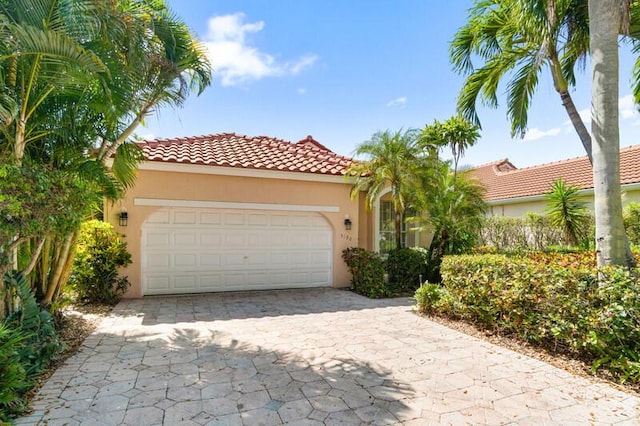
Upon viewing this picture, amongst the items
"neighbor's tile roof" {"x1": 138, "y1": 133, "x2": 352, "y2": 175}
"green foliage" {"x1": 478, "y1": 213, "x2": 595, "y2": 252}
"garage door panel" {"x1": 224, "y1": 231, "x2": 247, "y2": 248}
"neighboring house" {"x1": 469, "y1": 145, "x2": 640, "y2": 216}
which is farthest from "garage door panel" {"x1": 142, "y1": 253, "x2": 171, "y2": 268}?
"green foliage" {"x1": 478, "y1": 213, "x2": 595, "y2": 252}

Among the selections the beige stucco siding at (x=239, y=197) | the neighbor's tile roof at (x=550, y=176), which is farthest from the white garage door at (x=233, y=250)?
the neighbor's tile roof at (x=550, y=176)

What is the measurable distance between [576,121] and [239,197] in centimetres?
911

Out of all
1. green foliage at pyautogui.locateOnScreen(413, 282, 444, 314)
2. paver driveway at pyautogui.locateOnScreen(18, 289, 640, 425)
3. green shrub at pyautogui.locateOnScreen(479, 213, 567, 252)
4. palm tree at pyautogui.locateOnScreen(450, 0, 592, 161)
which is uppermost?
palm tree at pyautogui.locateOnScreen(450, 0, 592, 161)

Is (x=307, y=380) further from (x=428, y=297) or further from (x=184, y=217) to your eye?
(x=184, y=217)

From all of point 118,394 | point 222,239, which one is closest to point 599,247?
point 118,394

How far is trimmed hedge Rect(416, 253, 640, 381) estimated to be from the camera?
480 cm

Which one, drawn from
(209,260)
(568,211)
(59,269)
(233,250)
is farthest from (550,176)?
(59,269)

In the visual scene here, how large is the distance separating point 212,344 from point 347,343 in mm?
2492

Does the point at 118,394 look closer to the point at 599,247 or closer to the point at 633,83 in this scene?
the point at 599,247

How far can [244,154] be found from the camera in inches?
470

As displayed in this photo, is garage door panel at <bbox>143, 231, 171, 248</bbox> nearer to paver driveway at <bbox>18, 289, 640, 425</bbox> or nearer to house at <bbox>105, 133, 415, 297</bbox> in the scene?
house at <bbox>105, 133, 415, 297</bbox>

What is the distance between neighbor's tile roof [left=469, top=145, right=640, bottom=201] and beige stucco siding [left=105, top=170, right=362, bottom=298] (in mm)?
6265

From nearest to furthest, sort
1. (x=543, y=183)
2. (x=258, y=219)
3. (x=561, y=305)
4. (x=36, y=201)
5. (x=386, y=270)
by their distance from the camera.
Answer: (x=36, y=201) < (x=561, y=305) < (x=258, y=219) < (x=386, y=270) < (x=543, y=183)

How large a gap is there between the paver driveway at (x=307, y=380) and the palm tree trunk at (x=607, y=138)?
89.8 inches
